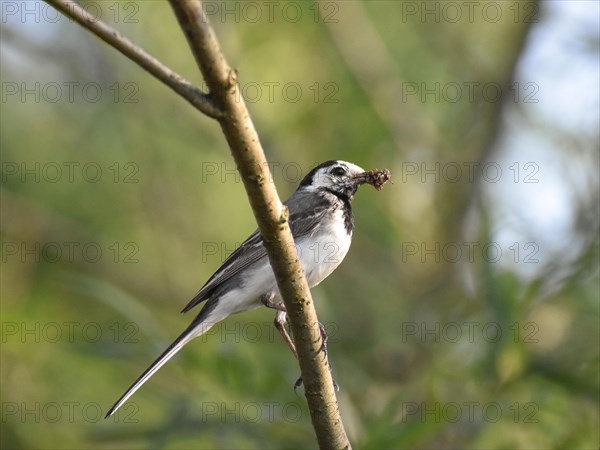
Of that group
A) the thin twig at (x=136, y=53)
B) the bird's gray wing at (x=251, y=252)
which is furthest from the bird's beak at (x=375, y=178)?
the thin twig at (x=136, y=53)

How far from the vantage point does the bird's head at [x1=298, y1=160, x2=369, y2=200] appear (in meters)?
6.07

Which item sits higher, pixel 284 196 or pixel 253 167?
pixel 284 196

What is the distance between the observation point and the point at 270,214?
301 centimetres

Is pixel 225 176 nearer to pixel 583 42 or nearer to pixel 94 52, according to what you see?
pixel 94 52

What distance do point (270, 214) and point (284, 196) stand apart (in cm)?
488

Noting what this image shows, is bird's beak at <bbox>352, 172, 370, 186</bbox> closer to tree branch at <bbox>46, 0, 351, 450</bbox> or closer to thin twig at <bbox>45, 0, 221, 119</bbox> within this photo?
tree branch at <bbox>46, 0, 351, 450</bbox>

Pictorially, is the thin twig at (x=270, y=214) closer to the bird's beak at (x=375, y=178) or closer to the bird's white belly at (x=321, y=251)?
the bird's white belly at (x=321, y=251)

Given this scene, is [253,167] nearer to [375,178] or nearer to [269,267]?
[269,267]

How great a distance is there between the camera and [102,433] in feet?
18.5

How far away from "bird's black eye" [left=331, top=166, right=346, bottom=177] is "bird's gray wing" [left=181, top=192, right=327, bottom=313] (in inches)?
16.5

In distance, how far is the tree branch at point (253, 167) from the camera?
2.44m

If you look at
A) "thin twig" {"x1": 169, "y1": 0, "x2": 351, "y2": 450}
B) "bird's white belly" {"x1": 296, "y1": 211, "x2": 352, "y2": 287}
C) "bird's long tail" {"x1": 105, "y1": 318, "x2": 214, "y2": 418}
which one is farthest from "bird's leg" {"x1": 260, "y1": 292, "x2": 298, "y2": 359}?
"thin twig" {"x1": 169, "y1": 0, "x2": 351, "y2": 450}

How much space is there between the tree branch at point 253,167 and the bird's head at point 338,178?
2.50m

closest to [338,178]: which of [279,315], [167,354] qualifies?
[279,315]
